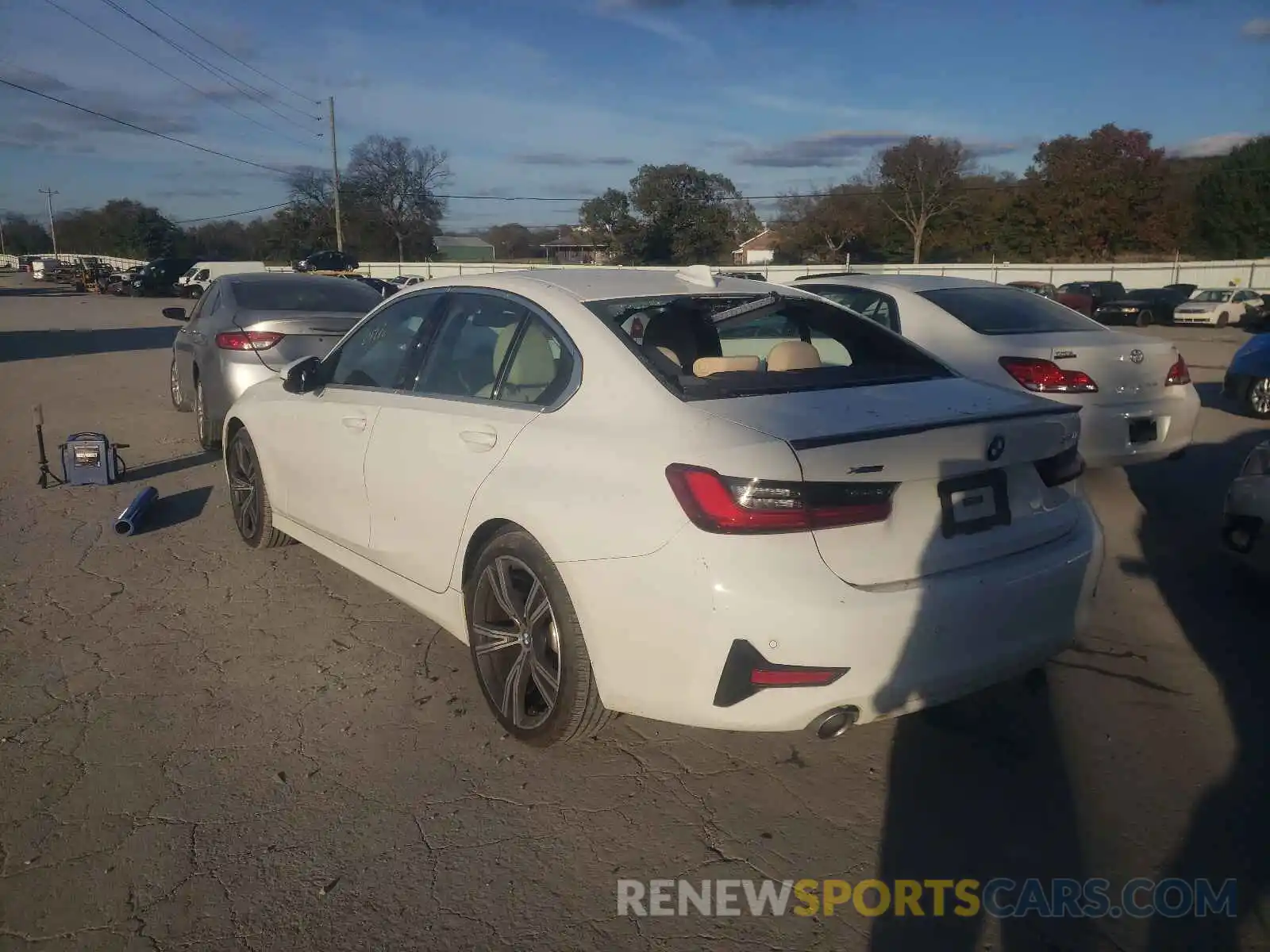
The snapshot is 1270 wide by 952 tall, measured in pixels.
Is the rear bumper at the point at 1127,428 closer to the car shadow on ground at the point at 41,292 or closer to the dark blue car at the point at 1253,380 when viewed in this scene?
the dark blue car at the point at 1253,380

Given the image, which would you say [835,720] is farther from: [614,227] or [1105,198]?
[1105,198]

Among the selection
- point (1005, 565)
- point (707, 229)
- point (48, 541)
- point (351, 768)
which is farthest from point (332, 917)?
point (707, 229)

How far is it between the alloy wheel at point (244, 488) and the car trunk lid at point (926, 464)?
3435 mm

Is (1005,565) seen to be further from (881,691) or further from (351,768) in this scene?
(351,768)

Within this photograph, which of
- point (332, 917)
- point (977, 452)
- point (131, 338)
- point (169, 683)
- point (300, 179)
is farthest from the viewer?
point (300, 179)

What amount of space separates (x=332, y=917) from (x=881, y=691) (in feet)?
5.34

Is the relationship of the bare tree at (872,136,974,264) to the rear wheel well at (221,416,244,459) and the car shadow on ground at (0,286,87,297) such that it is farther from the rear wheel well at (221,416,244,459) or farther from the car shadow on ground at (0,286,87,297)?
the rear wheel well at (221,416,244,459)

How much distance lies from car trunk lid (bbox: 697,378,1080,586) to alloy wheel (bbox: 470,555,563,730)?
904 mm

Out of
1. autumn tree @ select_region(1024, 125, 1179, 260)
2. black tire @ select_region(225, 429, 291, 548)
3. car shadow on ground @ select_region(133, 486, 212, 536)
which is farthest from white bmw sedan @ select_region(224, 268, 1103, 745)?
autumn tree @ select_region(1024, 125, 1179, 260)

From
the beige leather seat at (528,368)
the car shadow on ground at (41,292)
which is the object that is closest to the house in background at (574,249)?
the car shadow on ground at (41,292)

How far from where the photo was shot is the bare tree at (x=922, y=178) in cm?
6328

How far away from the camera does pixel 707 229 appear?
4769cm

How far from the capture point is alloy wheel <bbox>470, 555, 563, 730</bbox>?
3.34 m

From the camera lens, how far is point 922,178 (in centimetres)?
6381
